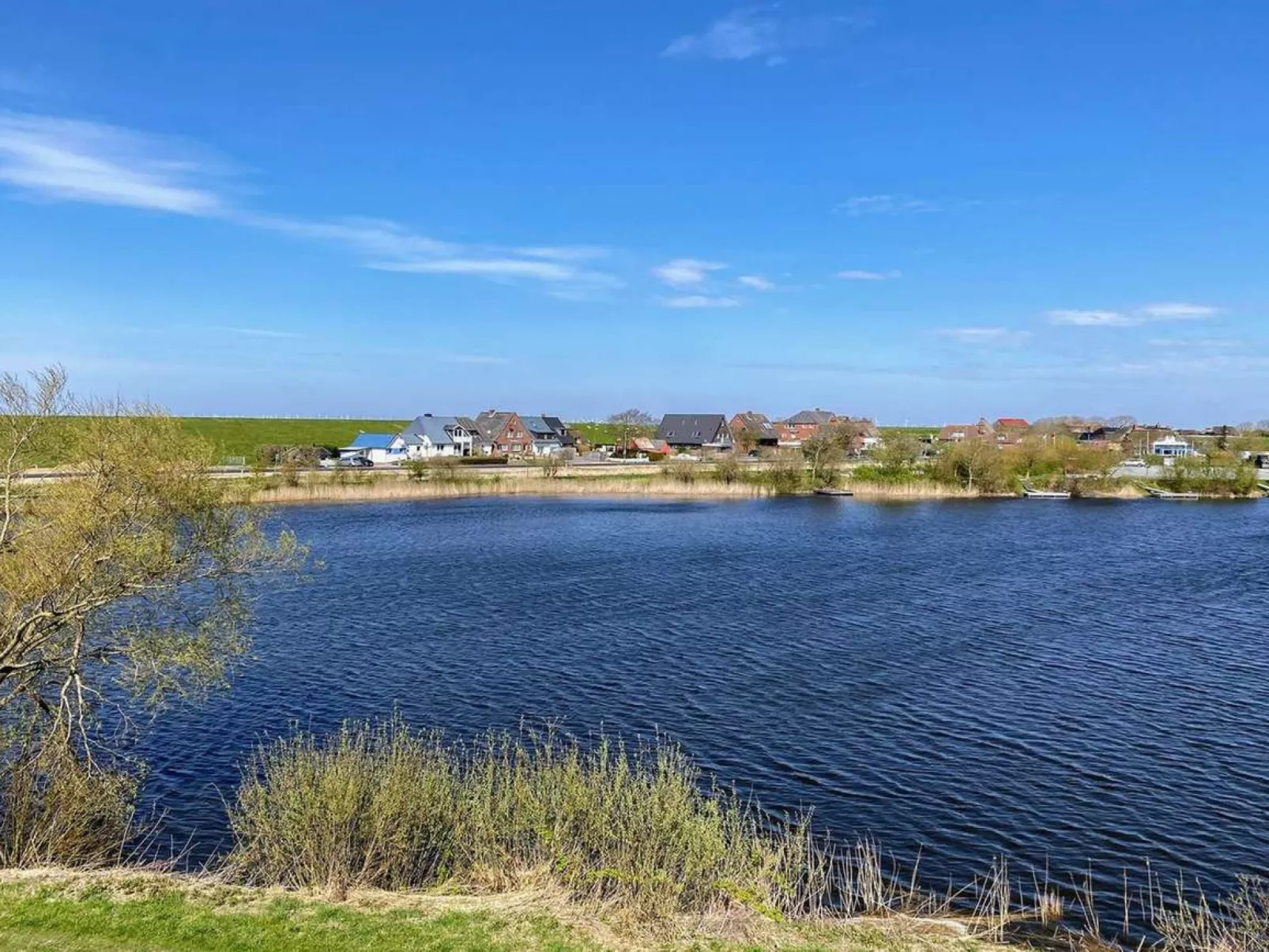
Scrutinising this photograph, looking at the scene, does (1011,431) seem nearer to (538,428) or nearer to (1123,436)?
(1123,436)

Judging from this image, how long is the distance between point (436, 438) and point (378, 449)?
25.5 ft

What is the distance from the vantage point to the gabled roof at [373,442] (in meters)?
124

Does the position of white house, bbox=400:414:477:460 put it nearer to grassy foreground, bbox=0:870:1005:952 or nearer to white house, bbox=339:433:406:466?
white house, bbox=339:433:406:466

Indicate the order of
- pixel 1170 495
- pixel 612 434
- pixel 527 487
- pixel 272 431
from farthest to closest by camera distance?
pixel 612 434
pixel 272 431
pixel 527 487
pixel 1170 495

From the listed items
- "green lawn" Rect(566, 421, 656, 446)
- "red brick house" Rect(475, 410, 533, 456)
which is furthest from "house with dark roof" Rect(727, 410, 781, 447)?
"red brick house" Rect(475, 410, 533, 456)

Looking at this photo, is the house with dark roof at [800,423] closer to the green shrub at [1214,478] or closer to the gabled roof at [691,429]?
the gabled roof at [691,429]

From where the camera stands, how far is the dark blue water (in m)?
18.3

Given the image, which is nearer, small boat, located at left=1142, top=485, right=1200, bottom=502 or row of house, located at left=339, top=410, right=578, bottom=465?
small boat, located at left=1142, top=485, right=1200, bottom=502

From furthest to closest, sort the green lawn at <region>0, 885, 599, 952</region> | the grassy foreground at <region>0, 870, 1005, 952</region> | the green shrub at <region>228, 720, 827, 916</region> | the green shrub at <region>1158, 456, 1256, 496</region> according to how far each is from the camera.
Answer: the green shrub at <region>1158, 456, 1256, 496</region>
the green shrub at <region>228, 720, 827, 916</region>
the grassy foreground at <region>0, 870, 1005, 952</region>
the green lawn at <region>0, 885, 599, 952</region>

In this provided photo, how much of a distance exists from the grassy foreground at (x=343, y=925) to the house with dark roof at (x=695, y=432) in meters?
128

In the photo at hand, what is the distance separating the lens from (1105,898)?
1522 cm

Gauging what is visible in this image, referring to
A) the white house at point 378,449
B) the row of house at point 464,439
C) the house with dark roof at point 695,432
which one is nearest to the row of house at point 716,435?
the house with dark roof at point 695,432

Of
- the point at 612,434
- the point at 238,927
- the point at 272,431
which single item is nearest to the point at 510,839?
the point at 238,927

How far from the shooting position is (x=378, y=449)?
123500 mm
